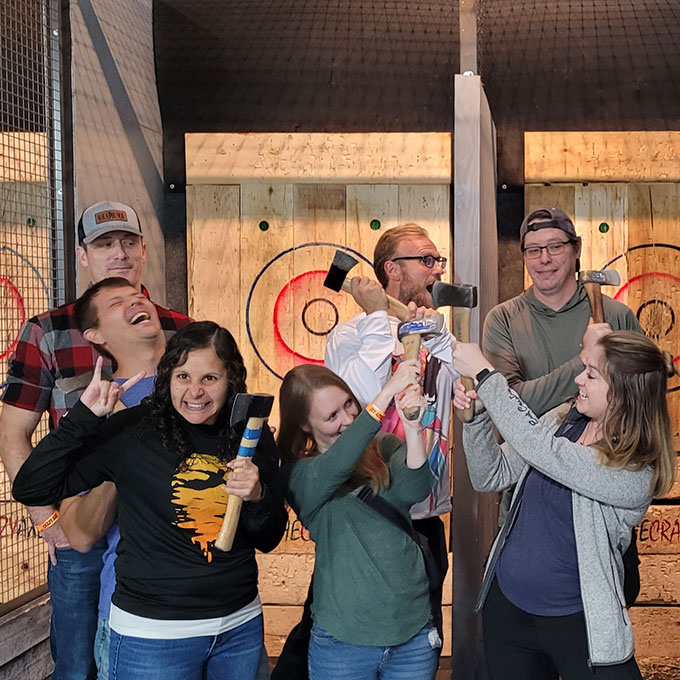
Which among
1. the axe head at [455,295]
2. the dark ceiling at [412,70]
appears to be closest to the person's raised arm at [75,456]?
the axe head at [455,295]

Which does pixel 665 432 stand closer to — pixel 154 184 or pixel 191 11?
pixel 154 184

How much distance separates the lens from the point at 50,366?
2.25m

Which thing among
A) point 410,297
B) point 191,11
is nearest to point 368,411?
point 410,297

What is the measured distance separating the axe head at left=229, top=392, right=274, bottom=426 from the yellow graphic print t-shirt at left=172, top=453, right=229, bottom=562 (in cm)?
19

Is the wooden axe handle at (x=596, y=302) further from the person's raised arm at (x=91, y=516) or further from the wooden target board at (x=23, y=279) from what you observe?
the wooden target board at (x=23, y=279)

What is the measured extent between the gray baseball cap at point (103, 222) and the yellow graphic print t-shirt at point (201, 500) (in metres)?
0.80

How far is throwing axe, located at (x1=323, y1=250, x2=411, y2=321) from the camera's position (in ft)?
7.86

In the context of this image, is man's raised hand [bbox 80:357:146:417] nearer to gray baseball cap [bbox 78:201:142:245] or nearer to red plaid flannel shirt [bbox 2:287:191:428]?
red plaid flannel shirt [bbox 2:287:191:428]

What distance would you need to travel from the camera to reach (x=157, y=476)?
1.95 metres

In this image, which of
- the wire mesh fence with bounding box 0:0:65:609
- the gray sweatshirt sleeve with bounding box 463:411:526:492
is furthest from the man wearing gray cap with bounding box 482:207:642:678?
the wire mesh fence with bounding box 0:0:65:609

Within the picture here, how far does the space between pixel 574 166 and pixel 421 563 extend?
2083 mm

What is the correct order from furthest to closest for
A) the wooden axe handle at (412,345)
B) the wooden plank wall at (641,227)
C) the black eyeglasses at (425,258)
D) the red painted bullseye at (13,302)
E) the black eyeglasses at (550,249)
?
the wooden plank wall at (641,227) → the red painted bullseye at (13,302) → the black eyeglasses at (425,258) → the black eyeglasses at (550,249) → the wooden axe handle at (412,345)

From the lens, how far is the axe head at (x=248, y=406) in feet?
5.97

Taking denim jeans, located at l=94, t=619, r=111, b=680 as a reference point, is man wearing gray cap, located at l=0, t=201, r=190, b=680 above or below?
above
